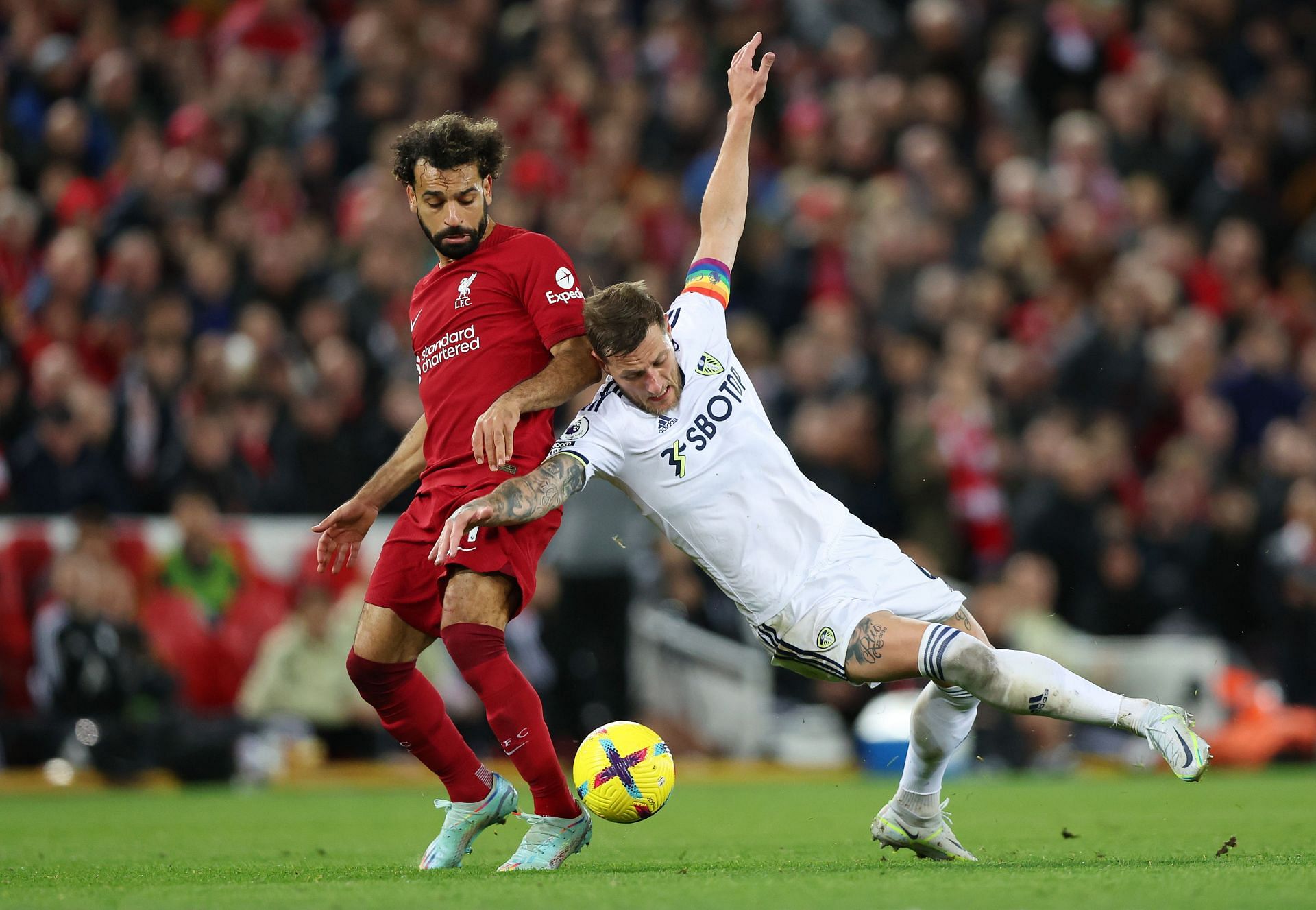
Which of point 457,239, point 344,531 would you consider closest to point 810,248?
point 344,531

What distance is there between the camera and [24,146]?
1556 centimetres

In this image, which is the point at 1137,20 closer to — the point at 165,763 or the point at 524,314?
the point at 165,763

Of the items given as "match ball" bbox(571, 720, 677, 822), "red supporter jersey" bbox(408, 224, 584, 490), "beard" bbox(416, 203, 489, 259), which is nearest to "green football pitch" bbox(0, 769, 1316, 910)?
"match ball" bbox(571, 720, 677, 822)

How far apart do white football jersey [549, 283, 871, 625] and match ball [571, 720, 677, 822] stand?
2.16 ft

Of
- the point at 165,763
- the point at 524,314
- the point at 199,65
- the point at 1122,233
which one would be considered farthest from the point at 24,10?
the point at 524,314

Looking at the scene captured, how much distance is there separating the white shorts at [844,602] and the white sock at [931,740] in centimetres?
35

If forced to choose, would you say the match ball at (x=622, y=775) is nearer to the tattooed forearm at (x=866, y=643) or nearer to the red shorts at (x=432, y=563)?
the red shorts at (x=432, y=563)

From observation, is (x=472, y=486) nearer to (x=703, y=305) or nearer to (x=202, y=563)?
(x=703, y=305)

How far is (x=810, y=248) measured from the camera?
16.1 metres

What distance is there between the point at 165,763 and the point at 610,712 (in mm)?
3280

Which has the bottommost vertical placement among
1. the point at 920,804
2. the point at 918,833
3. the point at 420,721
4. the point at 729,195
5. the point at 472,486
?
the point at 918,833

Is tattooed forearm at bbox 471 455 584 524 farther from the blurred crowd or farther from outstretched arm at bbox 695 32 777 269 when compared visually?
the blurred crowd

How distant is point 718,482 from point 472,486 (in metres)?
0.90

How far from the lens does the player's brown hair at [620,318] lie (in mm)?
6398
